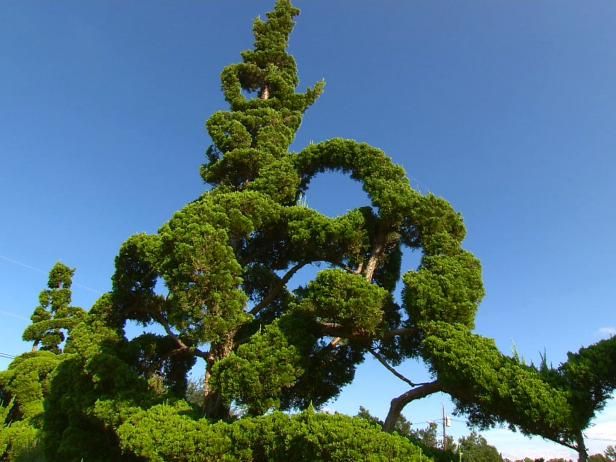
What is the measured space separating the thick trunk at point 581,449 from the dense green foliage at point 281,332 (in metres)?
0.06

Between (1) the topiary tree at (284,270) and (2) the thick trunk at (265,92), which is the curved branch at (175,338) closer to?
(1) the topiary tree at (284,270)

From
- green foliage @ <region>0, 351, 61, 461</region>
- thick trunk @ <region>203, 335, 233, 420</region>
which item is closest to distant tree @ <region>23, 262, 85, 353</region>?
green foliage @ <region>0, 351, 61, 461</region>

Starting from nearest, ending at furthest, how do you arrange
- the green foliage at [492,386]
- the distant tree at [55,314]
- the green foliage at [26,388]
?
1. the green foliage at [492,386]
2. the green foliage at [26,388]
3. the distant tree at [55,314]

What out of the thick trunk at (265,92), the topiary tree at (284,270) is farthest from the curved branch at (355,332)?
the thick trunk at (265,92)

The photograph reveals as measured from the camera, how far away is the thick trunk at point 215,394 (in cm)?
834

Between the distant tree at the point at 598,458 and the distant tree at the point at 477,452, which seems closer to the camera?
the distant tree at the point at 598,458

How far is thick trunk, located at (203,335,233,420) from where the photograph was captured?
8344mm

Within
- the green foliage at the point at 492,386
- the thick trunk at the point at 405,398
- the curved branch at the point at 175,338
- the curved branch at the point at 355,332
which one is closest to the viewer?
the green foliage at the point at 492,386

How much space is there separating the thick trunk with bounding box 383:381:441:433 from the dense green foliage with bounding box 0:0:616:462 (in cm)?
2

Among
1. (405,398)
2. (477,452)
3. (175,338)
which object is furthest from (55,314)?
(477,452)

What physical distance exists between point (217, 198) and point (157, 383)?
4063 mm

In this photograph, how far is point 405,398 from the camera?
305 inches

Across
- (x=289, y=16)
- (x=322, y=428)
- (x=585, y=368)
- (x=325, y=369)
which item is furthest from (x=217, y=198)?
(x=289, y=16)

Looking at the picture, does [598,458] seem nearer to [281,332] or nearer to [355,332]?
[355,332]
